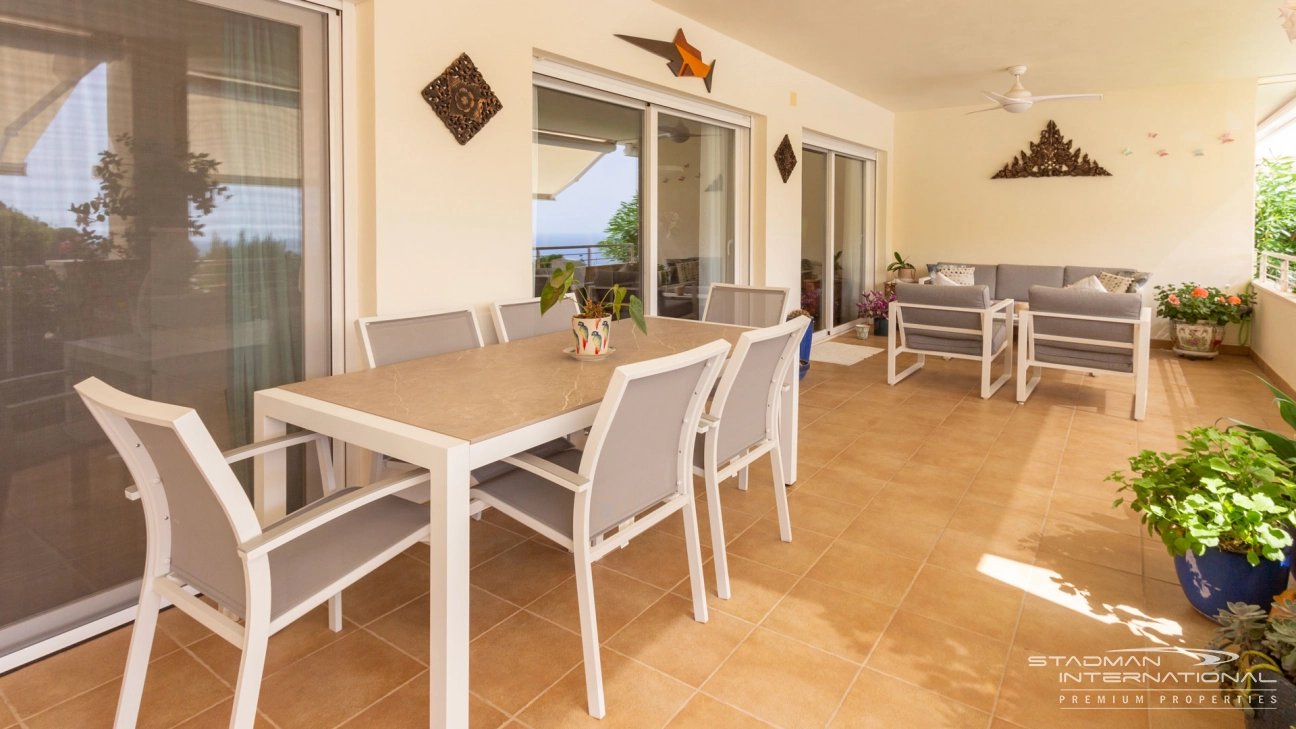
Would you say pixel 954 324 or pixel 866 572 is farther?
pixel 954 324

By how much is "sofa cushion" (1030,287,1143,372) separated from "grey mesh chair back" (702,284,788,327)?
221cm

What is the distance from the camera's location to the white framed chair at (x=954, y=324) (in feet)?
16.2

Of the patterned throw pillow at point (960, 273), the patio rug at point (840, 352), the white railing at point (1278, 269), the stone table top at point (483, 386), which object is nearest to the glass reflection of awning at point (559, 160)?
the stone table top at point (483, 386)

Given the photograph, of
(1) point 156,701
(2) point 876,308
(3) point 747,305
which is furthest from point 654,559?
(2) point 876,308

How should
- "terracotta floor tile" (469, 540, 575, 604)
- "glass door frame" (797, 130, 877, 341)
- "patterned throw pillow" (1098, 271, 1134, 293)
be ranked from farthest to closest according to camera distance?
"glass door frame" (797, 130, 877, 341) < "patterned throw pillow" (1098, 271, 1134, 293) < "terracotta floor tile" (469, 540, 575, 604)

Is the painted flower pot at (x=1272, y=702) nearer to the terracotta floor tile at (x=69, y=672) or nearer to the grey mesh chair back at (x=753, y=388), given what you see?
the grey mesh chair back at (x=753, y=388)

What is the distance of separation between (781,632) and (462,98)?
91.7 inches

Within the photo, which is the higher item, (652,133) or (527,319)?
(652,133)

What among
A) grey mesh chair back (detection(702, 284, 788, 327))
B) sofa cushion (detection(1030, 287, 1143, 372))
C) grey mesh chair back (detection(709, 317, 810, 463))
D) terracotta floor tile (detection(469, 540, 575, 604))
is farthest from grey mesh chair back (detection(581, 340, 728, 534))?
sofa cushion (detection(1030, 287, 1143, 372))

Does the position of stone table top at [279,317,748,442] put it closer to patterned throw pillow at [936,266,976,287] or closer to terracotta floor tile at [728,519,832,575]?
terracotta floor tile at [728,519,832,575]

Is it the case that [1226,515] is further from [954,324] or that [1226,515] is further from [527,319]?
[954,324]

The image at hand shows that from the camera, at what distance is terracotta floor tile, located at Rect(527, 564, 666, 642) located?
2148 millimetres

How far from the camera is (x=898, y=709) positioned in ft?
5.79

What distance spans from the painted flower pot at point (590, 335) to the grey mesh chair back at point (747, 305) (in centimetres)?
120
